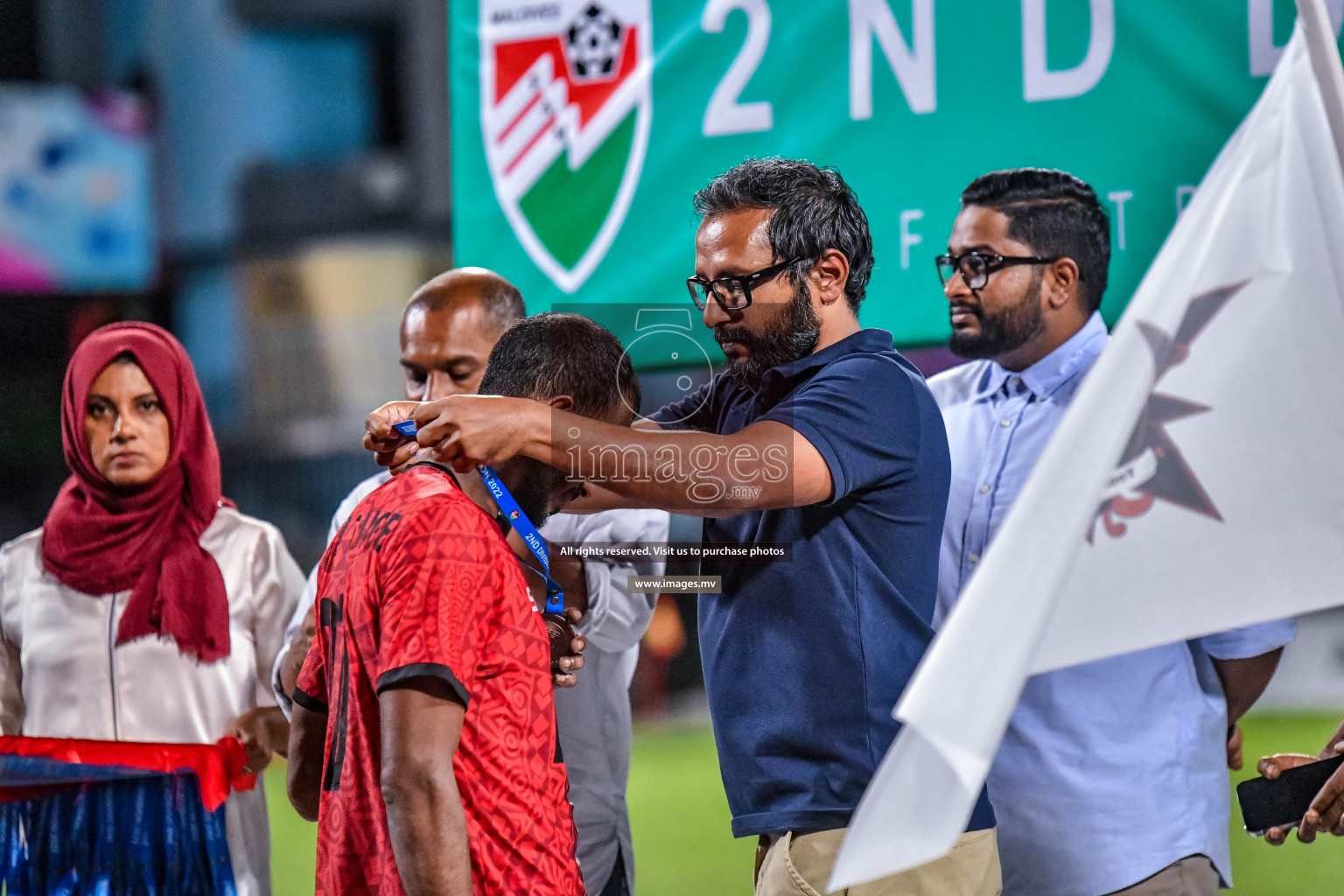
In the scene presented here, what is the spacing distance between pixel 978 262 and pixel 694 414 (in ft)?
2.37

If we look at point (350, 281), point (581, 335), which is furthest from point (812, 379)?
point (350, 281)

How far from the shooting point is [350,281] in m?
16.4

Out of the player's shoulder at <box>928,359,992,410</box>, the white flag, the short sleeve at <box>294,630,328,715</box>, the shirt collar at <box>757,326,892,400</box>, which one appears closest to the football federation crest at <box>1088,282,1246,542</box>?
the white flag

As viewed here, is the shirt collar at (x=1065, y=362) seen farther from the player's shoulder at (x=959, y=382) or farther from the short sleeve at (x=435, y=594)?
the short sleeve at (x=435, y=594)

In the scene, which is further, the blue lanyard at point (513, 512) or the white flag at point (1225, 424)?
the blue lanyard at point (513, 512)

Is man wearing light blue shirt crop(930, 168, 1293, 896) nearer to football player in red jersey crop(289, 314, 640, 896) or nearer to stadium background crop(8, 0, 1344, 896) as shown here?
stadium background crop(8, 0, 1344, 896)

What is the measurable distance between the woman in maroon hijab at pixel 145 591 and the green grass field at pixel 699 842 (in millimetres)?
3221

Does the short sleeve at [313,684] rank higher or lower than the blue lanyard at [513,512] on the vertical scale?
lower

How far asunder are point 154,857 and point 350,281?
46.4ft

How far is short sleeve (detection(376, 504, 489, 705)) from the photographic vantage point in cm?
170

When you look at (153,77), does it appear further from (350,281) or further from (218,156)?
(350,281)

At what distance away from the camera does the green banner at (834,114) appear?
2.86 meters

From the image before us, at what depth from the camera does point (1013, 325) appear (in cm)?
263

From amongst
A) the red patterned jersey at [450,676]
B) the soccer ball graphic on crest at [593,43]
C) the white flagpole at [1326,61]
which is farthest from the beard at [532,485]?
the soccer ball graphic on crest at [593,43]
